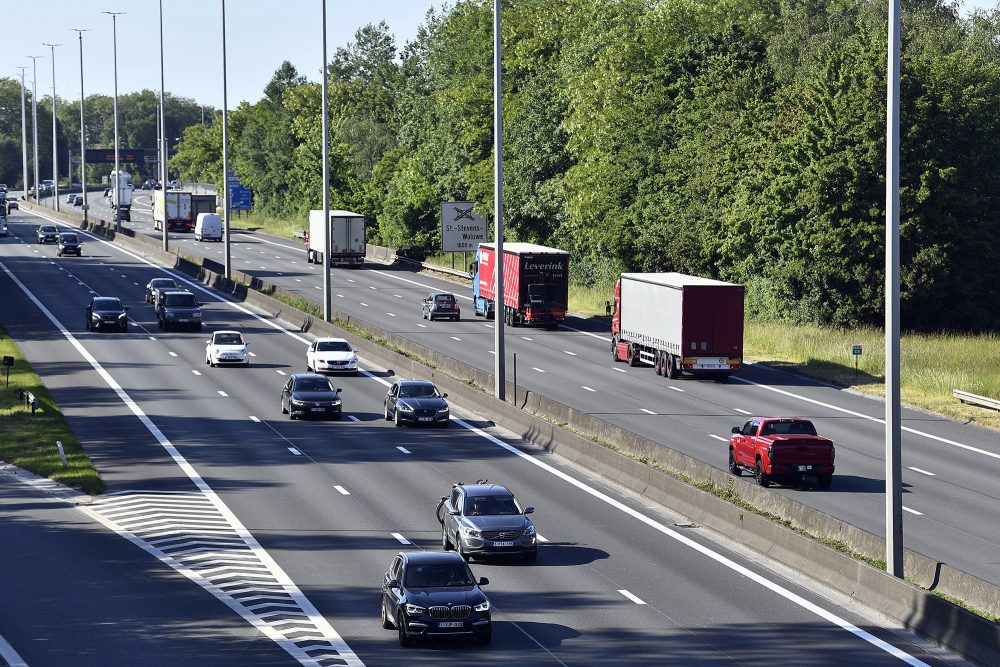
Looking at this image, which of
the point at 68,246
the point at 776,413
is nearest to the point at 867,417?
the point at 776,413

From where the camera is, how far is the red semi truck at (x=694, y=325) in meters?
59.1

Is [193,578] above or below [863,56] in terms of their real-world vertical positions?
below

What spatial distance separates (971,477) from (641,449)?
9194 mm

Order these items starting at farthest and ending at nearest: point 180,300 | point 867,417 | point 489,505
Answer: point 180,300, point 867,417, point 489,505

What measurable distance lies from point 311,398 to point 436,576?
26813 millimetres

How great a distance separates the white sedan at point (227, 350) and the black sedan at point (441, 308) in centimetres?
1793

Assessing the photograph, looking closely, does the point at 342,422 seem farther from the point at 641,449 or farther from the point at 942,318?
the point at 942,318

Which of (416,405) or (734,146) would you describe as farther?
(734,146)

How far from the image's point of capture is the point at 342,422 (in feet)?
168

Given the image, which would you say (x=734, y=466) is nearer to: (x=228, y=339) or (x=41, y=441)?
(x=41, y=441)

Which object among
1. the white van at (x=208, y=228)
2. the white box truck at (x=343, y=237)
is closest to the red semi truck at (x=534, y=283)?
the white box truck at (x=343, y=237)

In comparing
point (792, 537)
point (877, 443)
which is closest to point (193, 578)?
point (792, 537)

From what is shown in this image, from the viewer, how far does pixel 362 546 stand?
106 feet

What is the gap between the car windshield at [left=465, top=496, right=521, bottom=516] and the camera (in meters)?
31.4
